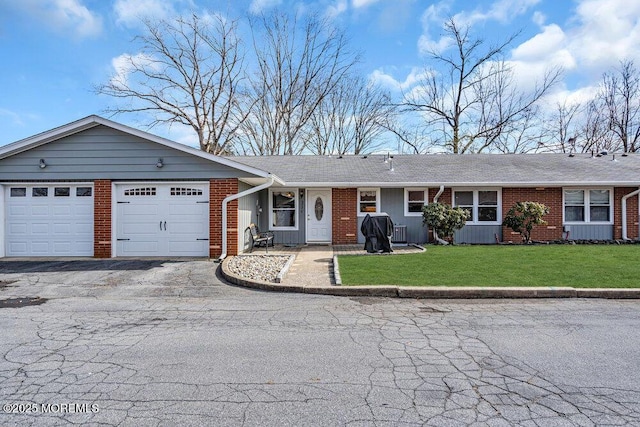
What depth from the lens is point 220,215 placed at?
11.4 m

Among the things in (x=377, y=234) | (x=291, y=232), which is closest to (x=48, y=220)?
(x=291, y=232)

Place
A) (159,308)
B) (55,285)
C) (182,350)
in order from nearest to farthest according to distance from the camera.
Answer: (182,350) → (159,308) → (55,285)

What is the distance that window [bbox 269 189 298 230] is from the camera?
1525 cm

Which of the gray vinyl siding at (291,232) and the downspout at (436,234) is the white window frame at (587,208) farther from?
the gray vinyl siding at (291,232)

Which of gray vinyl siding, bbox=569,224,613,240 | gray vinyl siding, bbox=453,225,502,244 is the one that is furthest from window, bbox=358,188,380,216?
gray vinyl siding, bbox=569,224,613,240

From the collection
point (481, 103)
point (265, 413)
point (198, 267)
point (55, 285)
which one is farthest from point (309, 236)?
point (481, 103)

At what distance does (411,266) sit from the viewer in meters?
9.23

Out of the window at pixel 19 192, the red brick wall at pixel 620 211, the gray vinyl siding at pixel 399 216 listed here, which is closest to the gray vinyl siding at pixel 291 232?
the gray vinyl siding at pixel 399 216

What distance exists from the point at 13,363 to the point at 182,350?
5.18 feet

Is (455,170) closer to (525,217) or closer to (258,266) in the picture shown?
(525,217)

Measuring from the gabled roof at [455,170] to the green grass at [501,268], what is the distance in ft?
11.0

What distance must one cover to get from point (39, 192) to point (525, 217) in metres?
15.7

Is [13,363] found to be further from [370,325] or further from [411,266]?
[411,266]

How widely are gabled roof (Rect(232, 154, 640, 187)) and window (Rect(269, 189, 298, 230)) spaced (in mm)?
744
